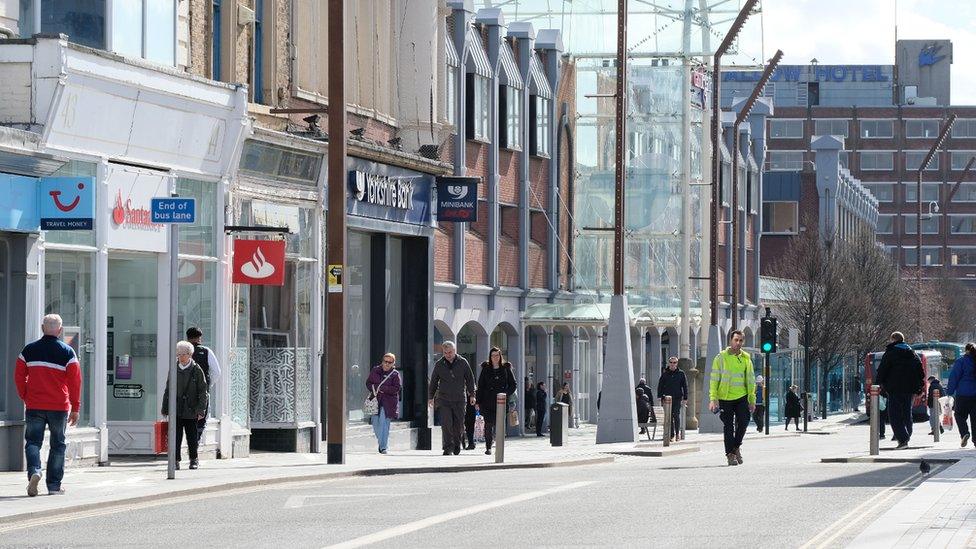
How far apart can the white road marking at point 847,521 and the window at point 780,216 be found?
83.0 meters

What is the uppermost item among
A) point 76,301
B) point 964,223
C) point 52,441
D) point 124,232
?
point 964,223

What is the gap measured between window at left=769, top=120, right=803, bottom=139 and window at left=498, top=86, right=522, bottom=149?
10800 cm

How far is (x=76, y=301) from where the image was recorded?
23000 mm

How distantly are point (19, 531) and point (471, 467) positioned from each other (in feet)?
33.6

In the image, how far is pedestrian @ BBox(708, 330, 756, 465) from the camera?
23.7 meters

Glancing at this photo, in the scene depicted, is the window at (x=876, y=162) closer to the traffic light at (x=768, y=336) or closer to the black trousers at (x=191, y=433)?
the traffic light at (x=768, y=336)

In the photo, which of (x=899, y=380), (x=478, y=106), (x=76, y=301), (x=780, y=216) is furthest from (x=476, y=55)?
(x=780, y=216)

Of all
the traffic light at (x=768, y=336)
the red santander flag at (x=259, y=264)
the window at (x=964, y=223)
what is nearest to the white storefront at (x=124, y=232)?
the red santander flag at (x=259, y=264)

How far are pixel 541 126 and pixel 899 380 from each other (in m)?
24.7

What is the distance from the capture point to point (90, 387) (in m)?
23.2

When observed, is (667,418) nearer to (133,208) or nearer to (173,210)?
(133,208)

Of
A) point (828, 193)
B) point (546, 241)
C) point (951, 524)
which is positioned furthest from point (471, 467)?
point (828, 193)

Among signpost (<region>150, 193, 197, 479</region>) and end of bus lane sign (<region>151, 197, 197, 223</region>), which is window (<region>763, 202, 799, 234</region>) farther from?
end of bus lane sign (<region>151, 197, 197, 223</region>)

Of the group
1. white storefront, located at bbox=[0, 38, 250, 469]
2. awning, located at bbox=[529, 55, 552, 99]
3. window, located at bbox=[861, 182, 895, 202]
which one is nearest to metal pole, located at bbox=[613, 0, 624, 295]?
white storefront, located at bbox=[0, 38, 250, 469]
